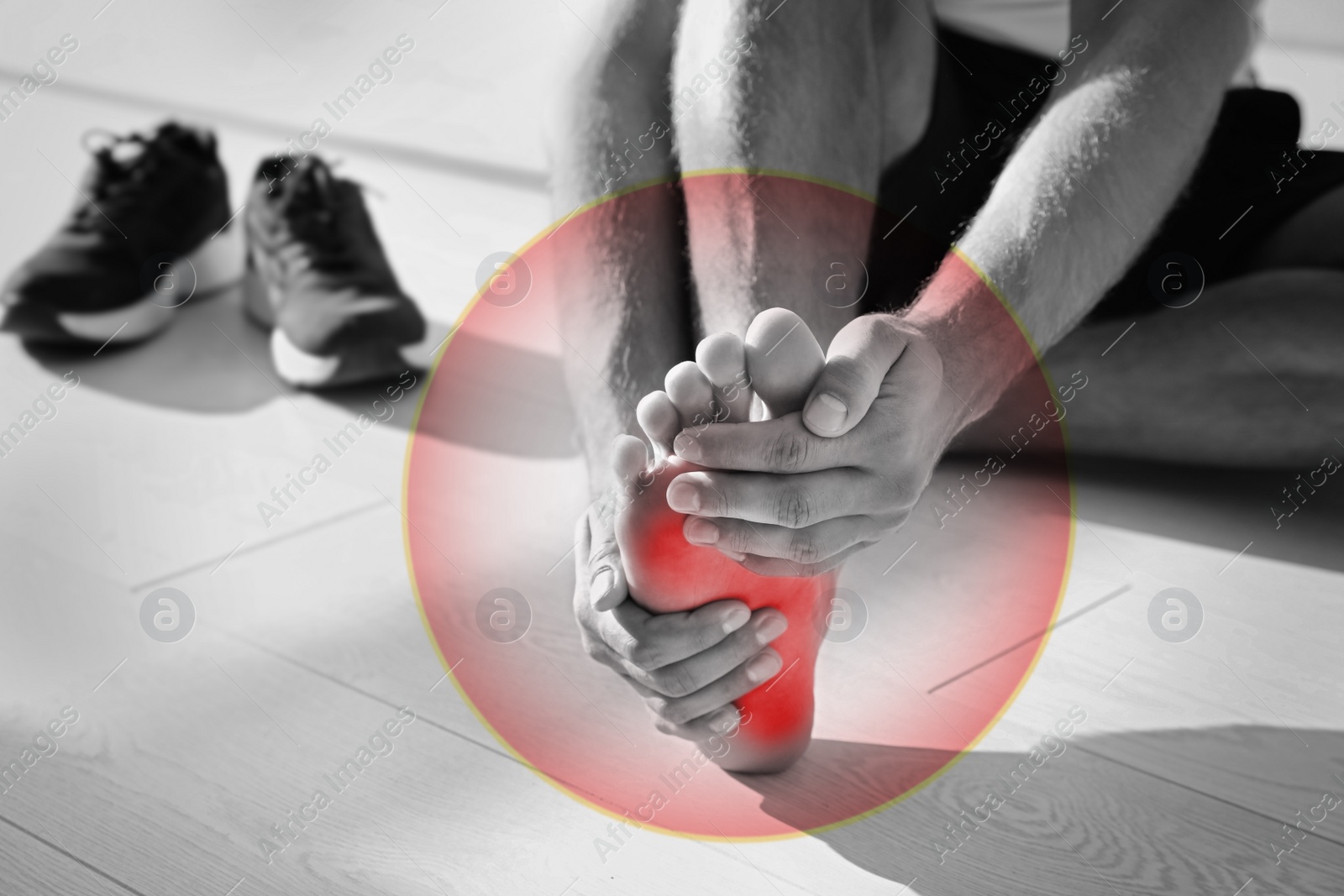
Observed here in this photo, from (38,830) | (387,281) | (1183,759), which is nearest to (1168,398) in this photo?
(1183,759)

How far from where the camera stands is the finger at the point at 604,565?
65 cm

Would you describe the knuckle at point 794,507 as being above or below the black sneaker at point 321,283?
above

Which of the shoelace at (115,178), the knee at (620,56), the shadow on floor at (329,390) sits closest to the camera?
the knee at (620,56)

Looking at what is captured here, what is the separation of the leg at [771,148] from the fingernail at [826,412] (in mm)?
197

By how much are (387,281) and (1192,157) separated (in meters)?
0.96

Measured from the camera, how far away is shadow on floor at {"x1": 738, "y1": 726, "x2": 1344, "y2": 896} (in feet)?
1.99

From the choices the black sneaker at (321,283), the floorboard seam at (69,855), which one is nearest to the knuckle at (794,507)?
the floorboard seam at (69,855)

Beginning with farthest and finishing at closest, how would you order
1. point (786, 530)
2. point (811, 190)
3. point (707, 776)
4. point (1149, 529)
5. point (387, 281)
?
point (387, 281) < point (1149, 529) < point (811, 190) < point (707, 776) < point (786, 530)

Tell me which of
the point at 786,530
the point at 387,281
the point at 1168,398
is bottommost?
Answer: the point at 387,281

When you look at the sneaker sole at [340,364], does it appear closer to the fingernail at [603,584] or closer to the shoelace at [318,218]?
the shoelace at [318,218]

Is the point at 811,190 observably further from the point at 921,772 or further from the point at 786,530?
the point at 921,772

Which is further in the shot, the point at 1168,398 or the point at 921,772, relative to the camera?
the point at 1168,398

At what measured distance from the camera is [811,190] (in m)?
0.81

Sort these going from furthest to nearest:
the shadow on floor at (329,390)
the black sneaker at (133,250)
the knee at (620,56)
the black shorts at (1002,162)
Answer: the black sneaker at (133,250) < the shadow on floor at (329,390) < the black shorts at (1002,162) < the knee at (620,56)
